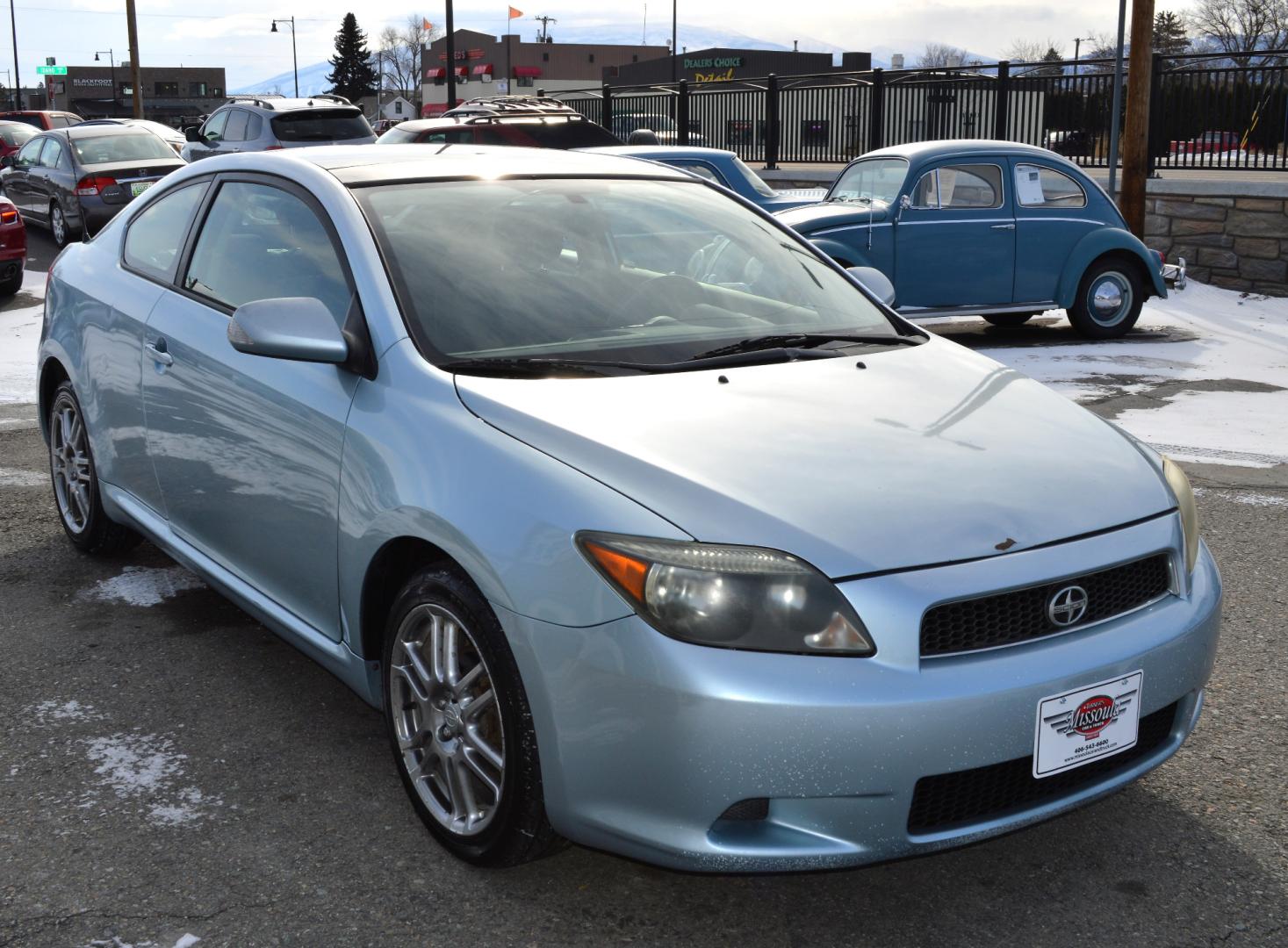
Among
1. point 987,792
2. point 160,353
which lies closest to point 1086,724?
point 987,792

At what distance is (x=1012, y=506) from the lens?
280cm

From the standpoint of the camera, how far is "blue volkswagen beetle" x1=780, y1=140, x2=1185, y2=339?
36.7ft

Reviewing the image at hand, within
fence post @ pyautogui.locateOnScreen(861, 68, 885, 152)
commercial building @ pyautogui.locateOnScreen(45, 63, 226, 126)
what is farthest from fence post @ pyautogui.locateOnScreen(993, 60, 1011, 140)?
commercial building @ pyautogui.locateOnScreen(45, 63, 226, 126)

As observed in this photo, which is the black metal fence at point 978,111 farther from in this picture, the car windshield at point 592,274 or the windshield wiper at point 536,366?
the windshield wiper at point 536,366

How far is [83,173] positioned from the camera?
17125mm

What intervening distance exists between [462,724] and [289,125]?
1643 centimetres

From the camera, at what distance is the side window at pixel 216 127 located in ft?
62.2

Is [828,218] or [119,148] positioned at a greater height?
[119,148]

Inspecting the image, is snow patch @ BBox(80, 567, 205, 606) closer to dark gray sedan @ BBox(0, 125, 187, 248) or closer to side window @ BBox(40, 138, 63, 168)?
dark gray sedan @ BBox(0, 125, 187, 248)

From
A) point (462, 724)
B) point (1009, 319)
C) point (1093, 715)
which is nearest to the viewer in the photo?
point (1093, 715)

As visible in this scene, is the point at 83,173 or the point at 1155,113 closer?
the point at 1155,113

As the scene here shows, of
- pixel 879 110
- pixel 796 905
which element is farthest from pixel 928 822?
pixel 879 110

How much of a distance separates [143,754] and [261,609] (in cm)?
49

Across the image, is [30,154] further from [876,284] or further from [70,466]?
[876,284]
